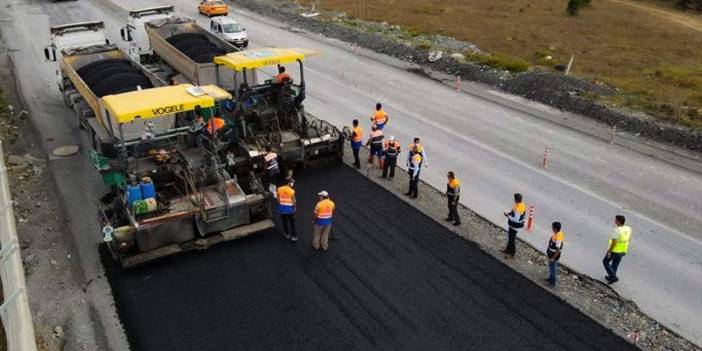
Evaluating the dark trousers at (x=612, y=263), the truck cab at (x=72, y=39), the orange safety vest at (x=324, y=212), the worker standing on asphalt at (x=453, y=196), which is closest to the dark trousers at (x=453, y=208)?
the worker standing on asphalt at (x=453, y=196)

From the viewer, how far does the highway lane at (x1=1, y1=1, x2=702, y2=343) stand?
11484 mm

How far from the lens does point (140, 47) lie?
23.2 m

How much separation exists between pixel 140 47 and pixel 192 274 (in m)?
15.4

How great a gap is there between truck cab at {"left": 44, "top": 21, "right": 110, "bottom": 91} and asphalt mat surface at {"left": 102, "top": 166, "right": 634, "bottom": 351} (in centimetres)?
1185

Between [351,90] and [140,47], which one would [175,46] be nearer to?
[140,47]

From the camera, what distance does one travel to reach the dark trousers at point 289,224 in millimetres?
11750

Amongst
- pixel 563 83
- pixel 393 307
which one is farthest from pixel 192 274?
pixel 563 83

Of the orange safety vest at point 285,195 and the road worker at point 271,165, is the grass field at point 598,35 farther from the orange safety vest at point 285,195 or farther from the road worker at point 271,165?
the orange safety vest at point 285,195

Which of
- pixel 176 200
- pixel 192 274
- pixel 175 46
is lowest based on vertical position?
pixel 192 274

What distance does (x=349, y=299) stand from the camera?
10.1 m

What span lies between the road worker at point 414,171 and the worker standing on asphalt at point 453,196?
3.79ft

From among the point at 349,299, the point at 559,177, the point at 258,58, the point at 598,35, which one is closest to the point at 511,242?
the point at 349,299

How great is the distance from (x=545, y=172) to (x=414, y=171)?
14.9 feet

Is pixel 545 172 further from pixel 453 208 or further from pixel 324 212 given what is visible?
pixel 324 212
